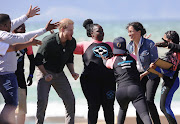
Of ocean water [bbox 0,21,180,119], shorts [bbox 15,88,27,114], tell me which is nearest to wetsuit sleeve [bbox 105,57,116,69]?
shorts [bbox 15,88,27,114]

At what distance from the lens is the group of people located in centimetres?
552

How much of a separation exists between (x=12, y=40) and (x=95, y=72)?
1515mm

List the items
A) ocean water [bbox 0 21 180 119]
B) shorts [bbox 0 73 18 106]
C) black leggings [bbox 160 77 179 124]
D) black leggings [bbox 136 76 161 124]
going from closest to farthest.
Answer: shorts [bbox 0 73 18 106], black leggings [bbox 160 77 179 124], black leggings [bbox 136 76 161 124], ocean water [bbox 0 21 180 119]

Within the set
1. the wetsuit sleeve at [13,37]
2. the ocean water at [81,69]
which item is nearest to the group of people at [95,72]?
the wetsuit sleeve at [13,37]

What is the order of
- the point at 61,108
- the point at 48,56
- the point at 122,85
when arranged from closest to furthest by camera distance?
the point at 122,85 → the point at 48,56 → the point at 61,108

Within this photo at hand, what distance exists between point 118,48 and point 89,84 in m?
0.80

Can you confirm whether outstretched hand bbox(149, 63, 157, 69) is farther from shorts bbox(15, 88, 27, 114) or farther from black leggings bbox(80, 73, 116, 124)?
shorts bbox(15, 88, 27, 114)

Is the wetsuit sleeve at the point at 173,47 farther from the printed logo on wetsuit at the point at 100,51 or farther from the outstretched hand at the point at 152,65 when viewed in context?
the printed logo on wetsuit at the point at 100,51

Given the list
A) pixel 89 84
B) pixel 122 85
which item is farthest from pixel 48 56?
pixel 122 85

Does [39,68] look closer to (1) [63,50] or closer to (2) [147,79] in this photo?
(1) [63,50]

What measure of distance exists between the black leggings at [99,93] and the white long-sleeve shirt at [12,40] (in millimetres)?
1187

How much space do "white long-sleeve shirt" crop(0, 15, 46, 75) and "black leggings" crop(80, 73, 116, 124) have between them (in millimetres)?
1187

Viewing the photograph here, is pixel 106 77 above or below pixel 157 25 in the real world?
above

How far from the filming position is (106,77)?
20.0 ft
